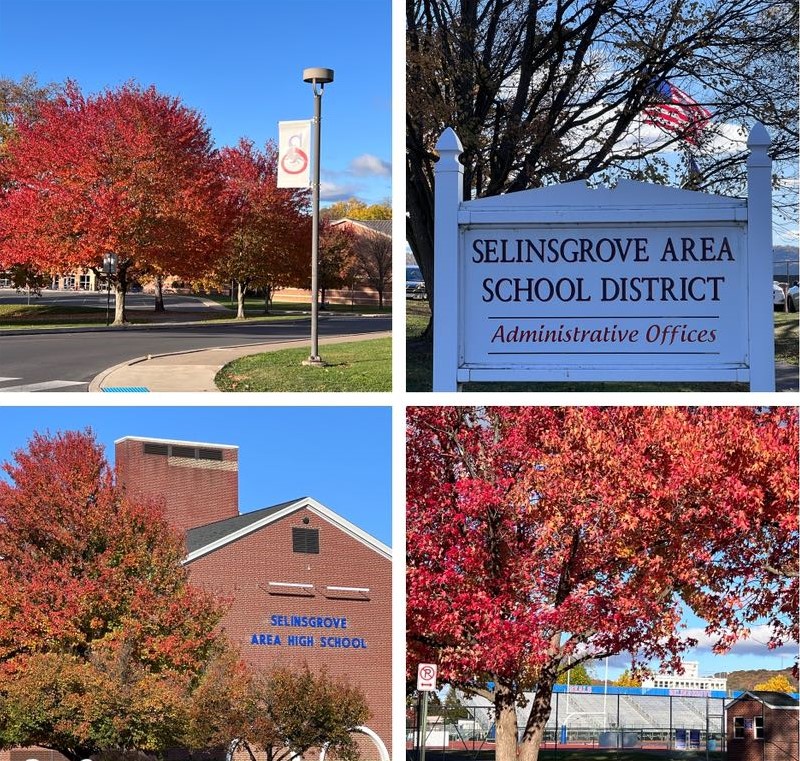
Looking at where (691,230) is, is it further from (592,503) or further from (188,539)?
(188,539)

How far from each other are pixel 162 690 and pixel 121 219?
1812cm

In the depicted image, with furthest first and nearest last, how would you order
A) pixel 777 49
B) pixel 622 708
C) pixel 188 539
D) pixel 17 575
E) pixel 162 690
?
pixel 622 708 < pixel 188 539 < pixel 17 575 < pixel 162 690 < pixel 777 49

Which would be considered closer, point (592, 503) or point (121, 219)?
point (592, 503)

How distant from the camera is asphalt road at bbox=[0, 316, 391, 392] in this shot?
24.2 m

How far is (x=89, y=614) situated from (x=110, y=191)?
53.2 ft

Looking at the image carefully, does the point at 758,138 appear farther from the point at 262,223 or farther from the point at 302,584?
the point at 262,223

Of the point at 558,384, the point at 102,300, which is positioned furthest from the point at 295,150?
the point at 102,300

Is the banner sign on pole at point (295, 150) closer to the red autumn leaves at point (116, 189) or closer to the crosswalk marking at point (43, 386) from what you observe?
the crosswalk marking at point (43, 386)

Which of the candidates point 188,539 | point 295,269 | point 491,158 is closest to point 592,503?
point 491,158

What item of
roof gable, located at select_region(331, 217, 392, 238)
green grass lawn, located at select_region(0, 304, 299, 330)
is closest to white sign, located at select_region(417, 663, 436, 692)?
green grass lawn, located at select_region(0, 304, 299, 330)

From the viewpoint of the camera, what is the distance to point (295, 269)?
143 ft

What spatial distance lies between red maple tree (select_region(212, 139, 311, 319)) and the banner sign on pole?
22.3 meters

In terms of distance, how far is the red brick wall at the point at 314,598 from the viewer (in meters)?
32.1

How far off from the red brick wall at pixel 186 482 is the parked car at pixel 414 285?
33.5ft
